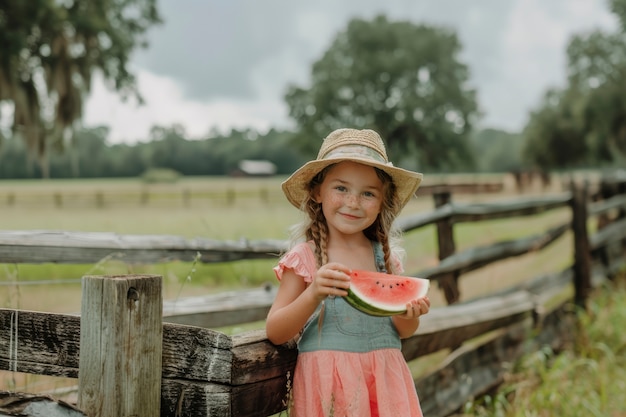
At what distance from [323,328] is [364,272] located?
272 millimetres

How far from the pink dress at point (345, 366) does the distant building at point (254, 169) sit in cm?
8334

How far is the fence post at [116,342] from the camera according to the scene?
70.6 inches

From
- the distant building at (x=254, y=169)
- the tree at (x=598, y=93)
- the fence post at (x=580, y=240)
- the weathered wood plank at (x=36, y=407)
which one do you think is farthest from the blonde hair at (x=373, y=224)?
the distant building at (x=254, y=169)

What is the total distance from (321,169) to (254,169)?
3482 inches

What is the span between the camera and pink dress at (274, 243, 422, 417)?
2287 mm

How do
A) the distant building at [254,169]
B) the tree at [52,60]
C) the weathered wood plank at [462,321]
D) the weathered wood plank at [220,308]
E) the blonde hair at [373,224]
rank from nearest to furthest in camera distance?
the blonde hair at [373,224] < the weathered wood plank at [462,321] < the weathered wood plank at [220,308] < the tree at [52,60] < the distant building at [254,169]

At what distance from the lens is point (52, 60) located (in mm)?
14227

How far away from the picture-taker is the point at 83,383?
1832 mm

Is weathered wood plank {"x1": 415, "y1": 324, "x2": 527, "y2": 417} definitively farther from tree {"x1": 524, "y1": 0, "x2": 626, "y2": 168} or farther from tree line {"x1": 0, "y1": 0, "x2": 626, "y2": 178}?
tree {"x1": 524, "y1": 0, "x2": 626, "y2": 168}

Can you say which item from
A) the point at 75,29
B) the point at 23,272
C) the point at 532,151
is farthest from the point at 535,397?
the point at 532,151

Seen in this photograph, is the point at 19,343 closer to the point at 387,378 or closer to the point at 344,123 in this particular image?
the point at 387,378

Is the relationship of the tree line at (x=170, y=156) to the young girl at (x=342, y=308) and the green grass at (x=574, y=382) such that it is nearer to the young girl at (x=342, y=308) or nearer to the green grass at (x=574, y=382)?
the green grass at (x=574, y=382)

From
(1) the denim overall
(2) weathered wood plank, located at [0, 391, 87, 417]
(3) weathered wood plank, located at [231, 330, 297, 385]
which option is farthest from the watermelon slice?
(2) weathered wood plank, located at [0, 391, 87, 417]

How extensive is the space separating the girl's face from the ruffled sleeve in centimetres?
16
